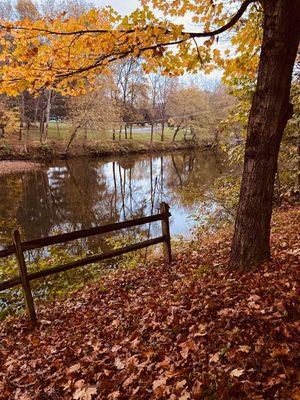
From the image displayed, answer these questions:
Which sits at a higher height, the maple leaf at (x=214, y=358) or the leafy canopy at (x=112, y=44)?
the leafy canopy at (x=112, y=44)

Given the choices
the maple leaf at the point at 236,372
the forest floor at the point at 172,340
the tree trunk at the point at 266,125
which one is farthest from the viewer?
the tree trunk at the point at 266,125

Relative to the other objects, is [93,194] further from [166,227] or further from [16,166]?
[166,227]

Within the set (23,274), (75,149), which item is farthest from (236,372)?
(75,149)

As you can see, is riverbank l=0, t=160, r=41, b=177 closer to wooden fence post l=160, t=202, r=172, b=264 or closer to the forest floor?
wooden fence post l=160, t=202, r=172, b=264

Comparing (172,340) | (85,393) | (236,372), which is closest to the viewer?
(236,372)

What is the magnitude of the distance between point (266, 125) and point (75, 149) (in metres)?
41.7

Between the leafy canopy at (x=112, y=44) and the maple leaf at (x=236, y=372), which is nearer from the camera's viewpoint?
the maple leaf at (x=236, y=372)

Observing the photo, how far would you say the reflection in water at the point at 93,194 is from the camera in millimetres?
17406

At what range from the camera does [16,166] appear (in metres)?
34.9

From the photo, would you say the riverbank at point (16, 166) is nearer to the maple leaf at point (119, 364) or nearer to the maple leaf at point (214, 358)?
the maple leaf at point (119, 364)

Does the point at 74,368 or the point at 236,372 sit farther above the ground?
the point at 236,372

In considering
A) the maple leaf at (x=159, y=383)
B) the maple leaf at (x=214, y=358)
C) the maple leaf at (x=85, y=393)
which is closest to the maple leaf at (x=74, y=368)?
the maple leaf at (x=85, y=393)

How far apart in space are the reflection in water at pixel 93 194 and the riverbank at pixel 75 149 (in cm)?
297

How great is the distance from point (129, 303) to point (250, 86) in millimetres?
8222
